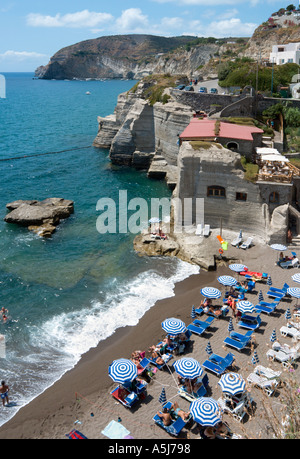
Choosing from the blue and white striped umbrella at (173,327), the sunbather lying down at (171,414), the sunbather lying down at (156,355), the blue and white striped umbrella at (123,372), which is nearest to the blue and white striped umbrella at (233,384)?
the sunbather lying down at (171,414)

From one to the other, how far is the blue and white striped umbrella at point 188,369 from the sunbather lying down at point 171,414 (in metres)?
A: 1.55

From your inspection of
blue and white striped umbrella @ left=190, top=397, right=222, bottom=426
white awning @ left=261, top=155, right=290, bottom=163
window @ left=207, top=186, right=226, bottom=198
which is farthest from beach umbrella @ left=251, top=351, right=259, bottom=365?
white awning @ left=261, top=155, right=290, bottom=163

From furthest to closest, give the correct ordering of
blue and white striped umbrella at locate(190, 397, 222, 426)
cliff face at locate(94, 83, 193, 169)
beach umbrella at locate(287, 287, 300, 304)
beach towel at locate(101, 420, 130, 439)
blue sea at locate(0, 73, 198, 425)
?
cliff face at locate(94, 83, 193, 169)
beach umbrella at locate(287, 287, 300, 304)
blue sea at locate(0, 73, 198, 425)
beach towel at locate(101, 420, 130, 439)
blue and white striped umbrella at locate(190, 397, 222, 426)

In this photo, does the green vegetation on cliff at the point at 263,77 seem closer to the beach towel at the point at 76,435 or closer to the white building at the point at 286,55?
the white building at the point at 286,55

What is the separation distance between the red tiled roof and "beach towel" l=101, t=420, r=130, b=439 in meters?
29.8

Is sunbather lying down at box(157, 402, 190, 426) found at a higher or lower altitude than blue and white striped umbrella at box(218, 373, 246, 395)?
lower

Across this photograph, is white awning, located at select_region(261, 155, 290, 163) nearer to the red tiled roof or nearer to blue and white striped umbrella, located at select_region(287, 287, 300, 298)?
the red tiled roof

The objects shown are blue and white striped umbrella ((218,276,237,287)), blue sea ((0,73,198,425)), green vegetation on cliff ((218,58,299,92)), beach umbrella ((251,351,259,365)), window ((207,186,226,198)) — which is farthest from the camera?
green vegetation on cliff ((218,58,299,92))

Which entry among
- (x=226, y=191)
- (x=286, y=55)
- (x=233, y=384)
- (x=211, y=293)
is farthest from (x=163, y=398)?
(x=286, y=55)

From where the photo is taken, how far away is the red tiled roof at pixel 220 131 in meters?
39.6

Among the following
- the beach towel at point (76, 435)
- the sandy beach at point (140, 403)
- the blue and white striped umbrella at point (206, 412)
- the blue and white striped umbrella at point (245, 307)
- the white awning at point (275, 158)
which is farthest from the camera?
the white awning at point (275, 158)

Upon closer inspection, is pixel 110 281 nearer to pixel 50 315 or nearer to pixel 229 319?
pixel 50 315

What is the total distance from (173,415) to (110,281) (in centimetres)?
1518

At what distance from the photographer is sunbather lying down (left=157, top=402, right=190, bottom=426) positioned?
18406 millimetres
